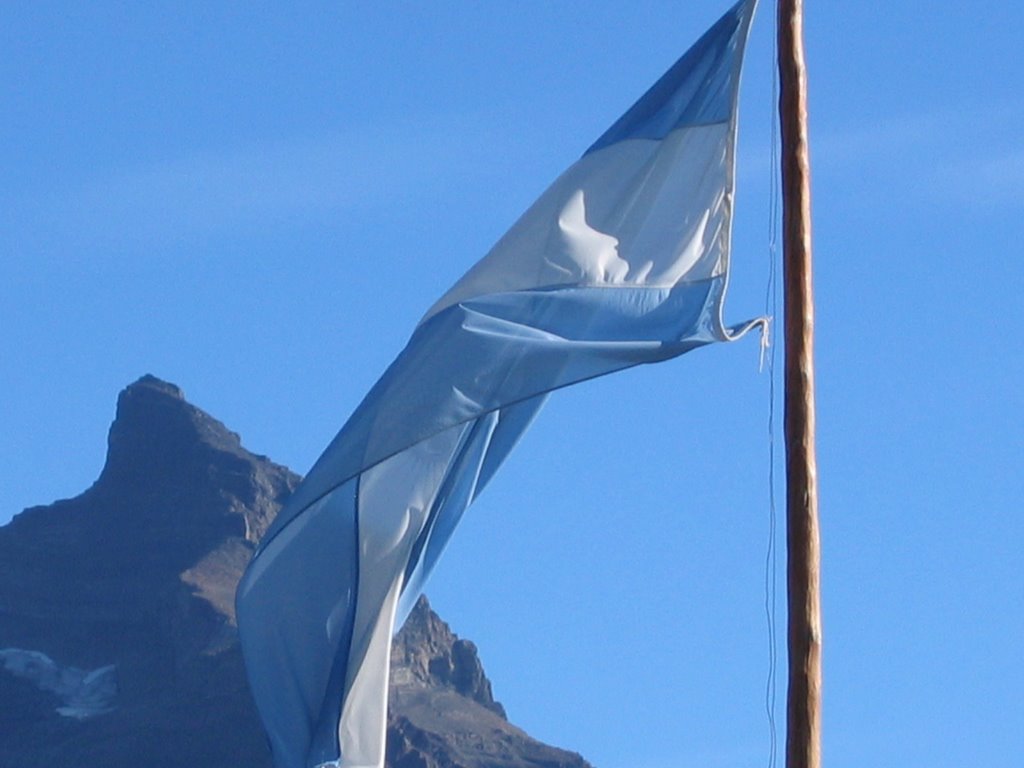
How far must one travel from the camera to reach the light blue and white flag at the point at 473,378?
11961 mm

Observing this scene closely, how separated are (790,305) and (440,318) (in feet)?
7.27

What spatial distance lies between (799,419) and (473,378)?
2010 millimetres

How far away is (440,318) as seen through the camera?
1243cm

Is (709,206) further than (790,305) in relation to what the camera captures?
Yes

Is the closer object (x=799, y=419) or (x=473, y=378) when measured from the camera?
(x=799, y=419)

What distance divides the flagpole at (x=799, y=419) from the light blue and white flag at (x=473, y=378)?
845 mm

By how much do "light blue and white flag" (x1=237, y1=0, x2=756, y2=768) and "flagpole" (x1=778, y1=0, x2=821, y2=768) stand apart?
33.3 inches

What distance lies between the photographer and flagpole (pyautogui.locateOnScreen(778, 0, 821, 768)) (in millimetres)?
10344

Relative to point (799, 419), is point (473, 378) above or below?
above

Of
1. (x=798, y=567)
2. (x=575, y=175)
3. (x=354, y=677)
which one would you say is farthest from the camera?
(x=575, y=175)

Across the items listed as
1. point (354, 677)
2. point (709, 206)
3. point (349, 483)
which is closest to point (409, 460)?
point (349, 483)

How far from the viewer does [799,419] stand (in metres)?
10.7

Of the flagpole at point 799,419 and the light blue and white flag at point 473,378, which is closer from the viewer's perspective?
the flagpole at point 799,419

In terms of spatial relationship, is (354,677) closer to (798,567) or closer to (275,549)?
(275,549)
